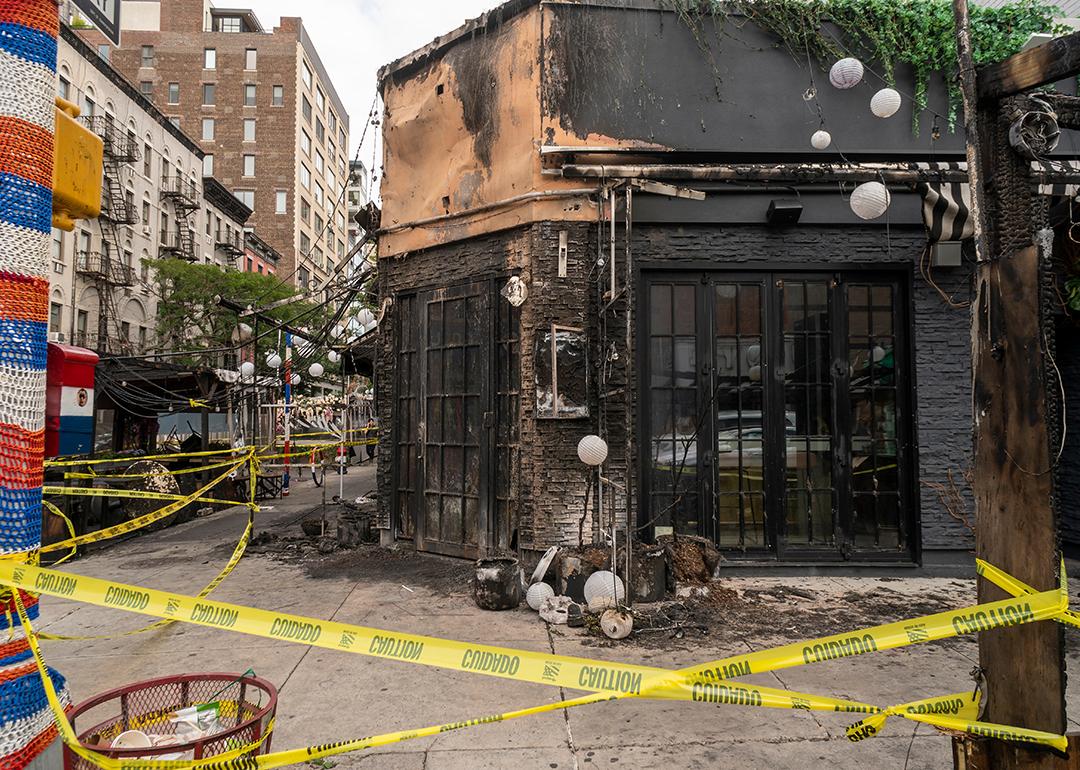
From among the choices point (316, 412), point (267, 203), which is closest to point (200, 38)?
point (267, 203)

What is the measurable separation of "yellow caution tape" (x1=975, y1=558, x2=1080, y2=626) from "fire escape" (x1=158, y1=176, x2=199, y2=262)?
39060mm

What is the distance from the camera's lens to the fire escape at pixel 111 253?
91.0 feet

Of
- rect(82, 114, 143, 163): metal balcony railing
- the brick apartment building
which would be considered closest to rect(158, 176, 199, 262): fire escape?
rect(82, 114, 143, 163): metal balcony railing

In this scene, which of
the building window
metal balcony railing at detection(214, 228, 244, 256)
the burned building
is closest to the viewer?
the building window

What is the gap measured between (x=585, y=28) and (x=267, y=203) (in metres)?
53.1

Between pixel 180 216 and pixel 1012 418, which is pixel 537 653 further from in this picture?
pixel 180 216

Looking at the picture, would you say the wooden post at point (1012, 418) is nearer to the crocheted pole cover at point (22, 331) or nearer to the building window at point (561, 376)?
the crocheted pole cover at point (22, 331)

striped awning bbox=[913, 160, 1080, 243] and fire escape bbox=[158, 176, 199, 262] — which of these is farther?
fire escape bbox=[158, 176, 199, 262]

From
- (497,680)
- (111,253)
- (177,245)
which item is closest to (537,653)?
(497,680)

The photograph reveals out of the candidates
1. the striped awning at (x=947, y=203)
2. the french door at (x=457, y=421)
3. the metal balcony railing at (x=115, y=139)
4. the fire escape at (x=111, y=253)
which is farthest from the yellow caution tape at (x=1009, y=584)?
the metal balcony railing at (x=115, y=139)

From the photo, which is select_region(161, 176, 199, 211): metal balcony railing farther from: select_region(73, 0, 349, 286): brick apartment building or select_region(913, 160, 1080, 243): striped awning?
select_region(913, 160, 1080, 243): striped awning

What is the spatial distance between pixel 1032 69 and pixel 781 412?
5139 millimetres

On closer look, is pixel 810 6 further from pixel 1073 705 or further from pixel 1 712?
pixel 1 712

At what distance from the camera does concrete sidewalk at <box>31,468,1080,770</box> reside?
3.67 meters
